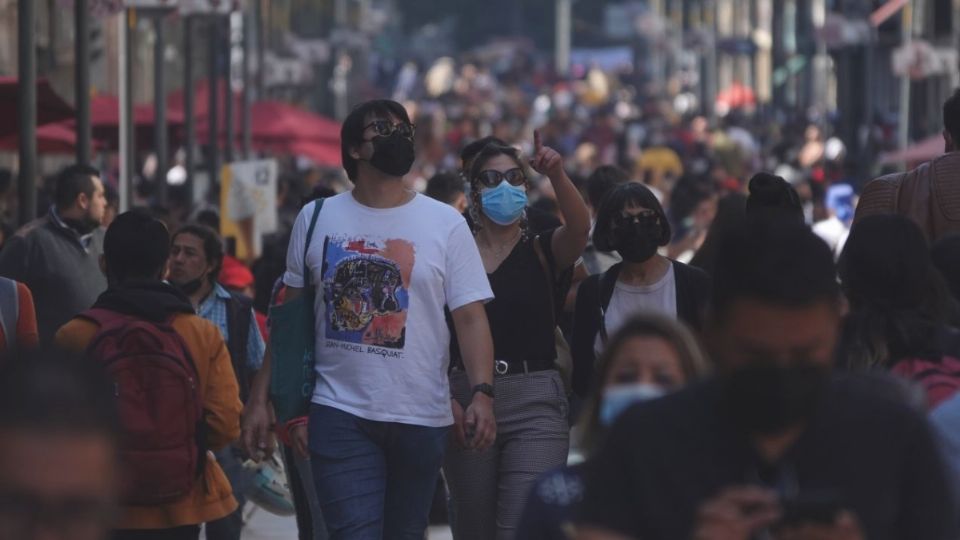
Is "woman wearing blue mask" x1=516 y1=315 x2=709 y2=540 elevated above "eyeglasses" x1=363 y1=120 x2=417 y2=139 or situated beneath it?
situated beneath

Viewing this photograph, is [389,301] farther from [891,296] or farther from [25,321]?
[891,296]

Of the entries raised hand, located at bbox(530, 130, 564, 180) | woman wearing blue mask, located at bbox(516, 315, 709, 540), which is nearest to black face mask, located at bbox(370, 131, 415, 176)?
raised hand, located at bbox(530, 130, 564, 180)

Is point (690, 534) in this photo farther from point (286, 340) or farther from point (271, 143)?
point (271, 143)

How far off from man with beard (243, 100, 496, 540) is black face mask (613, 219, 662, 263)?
0.61 meters

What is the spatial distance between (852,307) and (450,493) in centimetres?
287

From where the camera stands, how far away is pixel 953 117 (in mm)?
7895

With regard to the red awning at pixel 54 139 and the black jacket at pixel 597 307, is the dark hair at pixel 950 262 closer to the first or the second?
the black jacket at pixel 597 307

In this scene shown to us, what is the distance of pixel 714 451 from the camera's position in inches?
128

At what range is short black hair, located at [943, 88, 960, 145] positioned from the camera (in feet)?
25.8

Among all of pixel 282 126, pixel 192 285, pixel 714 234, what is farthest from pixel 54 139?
pixel 714 234

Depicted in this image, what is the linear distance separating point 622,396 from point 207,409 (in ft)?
10.5

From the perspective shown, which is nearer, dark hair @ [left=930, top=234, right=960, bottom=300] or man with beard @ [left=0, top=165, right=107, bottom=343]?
dark hair @ [left=930, top=234, right=960, bottom=300]

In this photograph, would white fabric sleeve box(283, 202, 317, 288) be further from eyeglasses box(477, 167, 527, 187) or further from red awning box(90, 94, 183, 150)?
red awning box(90, 94, 183, 150)

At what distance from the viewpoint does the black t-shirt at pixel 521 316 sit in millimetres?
7641
